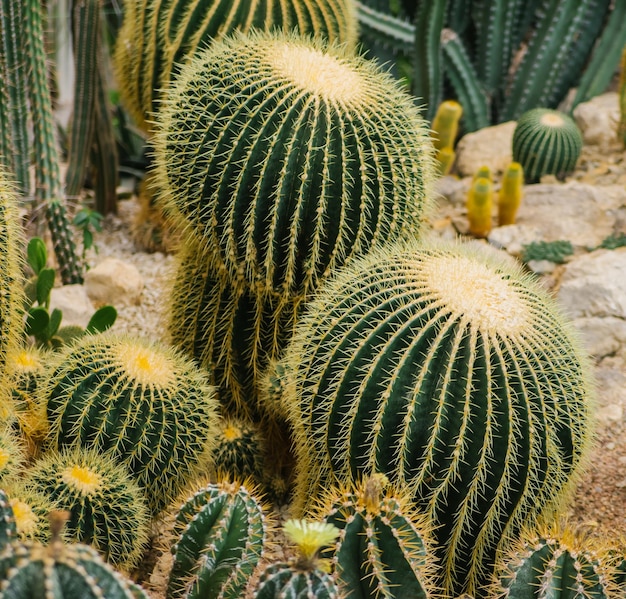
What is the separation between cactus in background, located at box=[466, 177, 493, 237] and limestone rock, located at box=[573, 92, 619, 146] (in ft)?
4.46

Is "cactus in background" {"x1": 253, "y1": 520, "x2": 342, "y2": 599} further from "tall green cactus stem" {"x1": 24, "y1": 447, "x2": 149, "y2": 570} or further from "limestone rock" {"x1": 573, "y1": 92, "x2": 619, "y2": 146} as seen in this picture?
"limestone rock" {"x1": 573, "y1": 92, "x2": 619, "y2": 146}

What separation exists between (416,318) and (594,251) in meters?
2.24

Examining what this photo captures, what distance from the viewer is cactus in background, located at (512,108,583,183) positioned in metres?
4.96

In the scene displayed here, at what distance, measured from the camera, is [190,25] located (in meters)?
3.79

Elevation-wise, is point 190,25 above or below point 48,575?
above

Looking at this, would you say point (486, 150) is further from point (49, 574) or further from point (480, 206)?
point (49, 574)

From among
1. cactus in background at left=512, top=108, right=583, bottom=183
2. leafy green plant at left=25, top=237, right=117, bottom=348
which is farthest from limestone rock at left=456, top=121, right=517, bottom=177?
leafy green plant at left=25, top=237, right=117, bottom=348

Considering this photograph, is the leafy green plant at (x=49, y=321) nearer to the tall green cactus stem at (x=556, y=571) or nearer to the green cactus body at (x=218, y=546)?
the green cactus body at (x=218, y=546)

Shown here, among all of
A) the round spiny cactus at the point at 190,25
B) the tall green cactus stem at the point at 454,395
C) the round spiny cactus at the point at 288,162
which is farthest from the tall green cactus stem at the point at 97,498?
the round spiny cactus at the point at 190,25

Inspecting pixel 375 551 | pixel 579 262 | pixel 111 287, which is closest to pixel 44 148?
pixel 111 287

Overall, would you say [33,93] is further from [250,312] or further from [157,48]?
[250,312]

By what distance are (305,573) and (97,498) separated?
2.89 feet

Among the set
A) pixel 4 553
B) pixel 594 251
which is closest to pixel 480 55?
pixel 594 251

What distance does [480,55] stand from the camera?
597 cm
